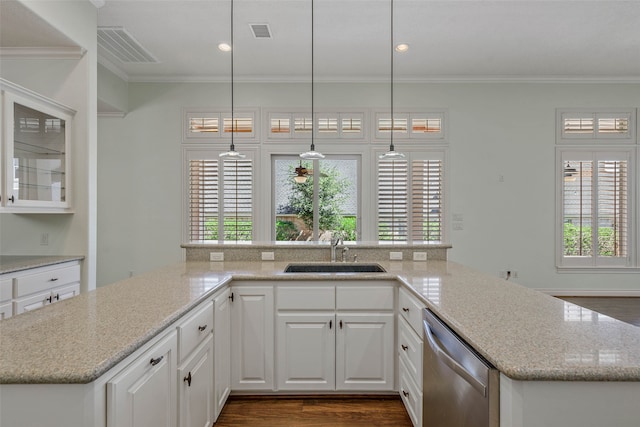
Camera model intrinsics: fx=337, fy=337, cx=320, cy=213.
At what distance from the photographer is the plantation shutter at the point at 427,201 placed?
486cm

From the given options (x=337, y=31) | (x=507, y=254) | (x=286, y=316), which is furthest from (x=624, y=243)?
(x=286, y=316)

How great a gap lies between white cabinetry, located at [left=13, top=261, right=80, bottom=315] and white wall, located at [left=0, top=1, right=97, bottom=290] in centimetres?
13

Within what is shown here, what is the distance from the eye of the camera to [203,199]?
16.0 ft

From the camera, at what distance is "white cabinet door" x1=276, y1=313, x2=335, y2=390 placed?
2.29 m

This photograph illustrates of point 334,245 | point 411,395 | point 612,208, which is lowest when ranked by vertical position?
point 411,395

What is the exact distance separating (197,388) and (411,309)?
48.0 inches

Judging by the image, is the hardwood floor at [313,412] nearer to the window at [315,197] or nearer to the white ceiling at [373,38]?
the window at [315,197]

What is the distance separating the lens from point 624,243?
4.87m

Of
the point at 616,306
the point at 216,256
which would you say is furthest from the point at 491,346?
the point at 616,306

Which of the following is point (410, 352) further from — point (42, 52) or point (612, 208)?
point (612, 208)

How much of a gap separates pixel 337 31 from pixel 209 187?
8.83 ft

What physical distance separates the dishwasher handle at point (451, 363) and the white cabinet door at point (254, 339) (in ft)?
3.60

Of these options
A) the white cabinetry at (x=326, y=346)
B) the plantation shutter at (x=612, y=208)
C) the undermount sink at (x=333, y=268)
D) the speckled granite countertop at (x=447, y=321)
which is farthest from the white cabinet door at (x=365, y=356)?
the plantation shutter at (x=612, y=208)

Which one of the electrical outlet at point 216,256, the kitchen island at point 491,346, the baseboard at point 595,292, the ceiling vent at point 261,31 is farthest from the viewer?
the baseboard at point 595,292
